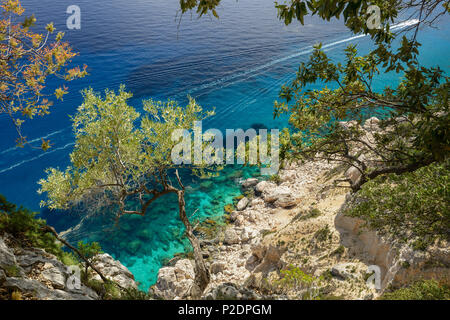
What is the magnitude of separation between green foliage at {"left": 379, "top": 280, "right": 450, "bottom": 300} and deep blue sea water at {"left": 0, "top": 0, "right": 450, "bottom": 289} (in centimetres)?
882

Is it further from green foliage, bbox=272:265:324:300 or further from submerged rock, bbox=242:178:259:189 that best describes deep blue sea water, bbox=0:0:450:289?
green foliage, bbox=272:265:324:300

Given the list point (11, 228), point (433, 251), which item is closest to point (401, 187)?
point (433, 251)

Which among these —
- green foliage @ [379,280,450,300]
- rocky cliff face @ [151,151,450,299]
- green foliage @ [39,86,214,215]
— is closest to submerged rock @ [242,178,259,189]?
rocky cliff face @ [151,151,450,299]

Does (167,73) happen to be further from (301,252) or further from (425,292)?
(425,292)

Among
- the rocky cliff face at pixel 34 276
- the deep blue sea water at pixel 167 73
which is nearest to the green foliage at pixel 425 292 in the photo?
the rocky cliff face at pixel 34 276

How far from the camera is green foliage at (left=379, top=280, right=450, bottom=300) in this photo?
20.5 feet

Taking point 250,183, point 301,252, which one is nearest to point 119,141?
point 301,252

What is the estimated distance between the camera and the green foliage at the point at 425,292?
625cm

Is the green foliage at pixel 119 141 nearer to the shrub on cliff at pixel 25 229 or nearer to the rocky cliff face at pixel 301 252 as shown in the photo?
the shrub on cliff at pixel 25 229

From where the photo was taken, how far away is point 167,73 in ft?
144

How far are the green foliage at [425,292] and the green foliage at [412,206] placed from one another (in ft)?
5.30

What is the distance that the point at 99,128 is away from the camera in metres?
13.8
